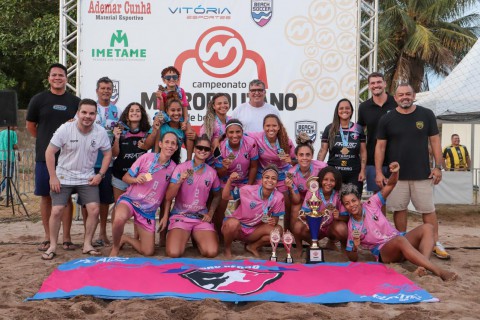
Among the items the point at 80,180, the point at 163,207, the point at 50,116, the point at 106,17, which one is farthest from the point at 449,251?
the point at 106,17

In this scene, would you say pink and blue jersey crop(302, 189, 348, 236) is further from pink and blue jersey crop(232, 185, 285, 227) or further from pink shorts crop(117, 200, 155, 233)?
pink shorts crop(117, 200, 155, 233)

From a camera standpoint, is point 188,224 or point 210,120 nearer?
point 188,224

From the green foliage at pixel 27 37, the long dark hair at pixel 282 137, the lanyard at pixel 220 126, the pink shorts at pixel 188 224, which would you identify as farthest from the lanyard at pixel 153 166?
the green foliage at pixel 27 37

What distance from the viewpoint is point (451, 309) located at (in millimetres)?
3611

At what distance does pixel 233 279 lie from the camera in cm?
418

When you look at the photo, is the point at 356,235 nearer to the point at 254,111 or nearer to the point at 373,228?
the point at 373,228

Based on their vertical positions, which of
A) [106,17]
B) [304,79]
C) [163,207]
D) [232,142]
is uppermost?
[106,17]

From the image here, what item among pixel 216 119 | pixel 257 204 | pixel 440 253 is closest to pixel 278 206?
Answer: pixel 257 204

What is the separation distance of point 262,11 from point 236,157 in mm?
3032

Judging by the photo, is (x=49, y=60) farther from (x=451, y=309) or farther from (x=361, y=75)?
(x=451, y=309)

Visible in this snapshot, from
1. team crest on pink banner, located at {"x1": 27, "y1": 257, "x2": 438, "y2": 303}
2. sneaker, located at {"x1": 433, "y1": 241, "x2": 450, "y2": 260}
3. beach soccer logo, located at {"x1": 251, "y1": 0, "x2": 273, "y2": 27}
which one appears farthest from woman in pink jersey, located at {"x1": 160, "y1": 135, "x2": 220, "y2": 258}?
beach soccer logo, located at {"x1": 251, "y1": 0, "x2": 273, "y2": 27}

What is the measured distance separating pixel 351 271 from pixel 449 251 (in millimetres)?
1780

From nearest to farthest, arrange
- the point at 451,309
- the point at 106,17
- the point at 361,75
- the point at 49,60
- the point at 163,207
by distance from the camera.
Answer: the point at 451,309, the point at 163,207, the point at 106,17, the point at 361,75, the point at 49,60

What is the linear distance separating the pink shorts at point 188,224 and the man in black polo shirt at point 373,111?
1.82 meters
